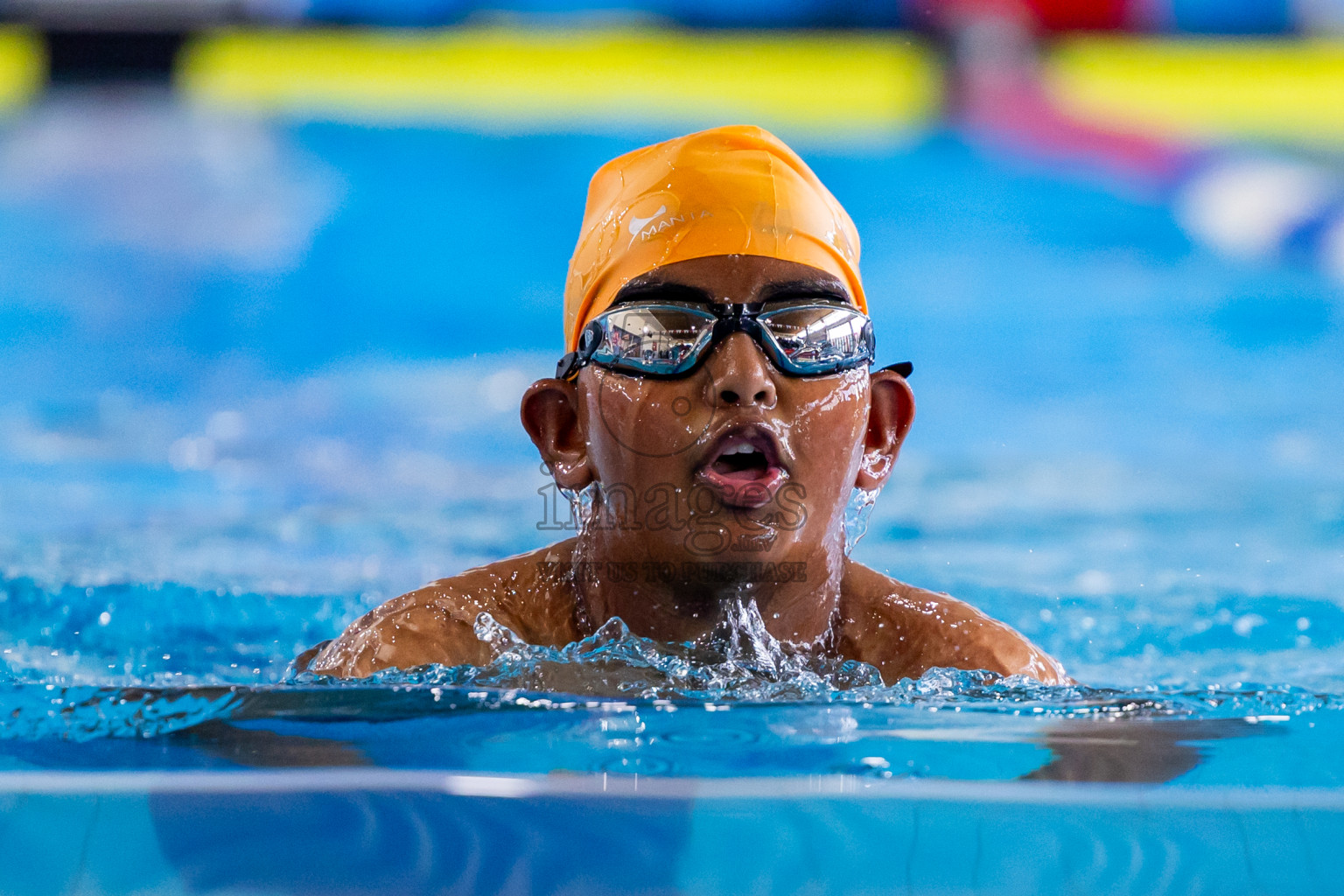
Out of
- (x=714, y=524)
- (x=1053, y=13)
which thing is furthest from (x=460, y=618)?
(x=1053, y=13)

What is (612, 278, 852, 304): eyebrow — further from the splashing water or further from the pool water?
the pool water

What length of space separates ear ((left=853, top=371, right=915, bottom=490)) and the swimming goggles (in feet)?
0.73

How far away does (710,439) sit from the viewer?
2.31 metres

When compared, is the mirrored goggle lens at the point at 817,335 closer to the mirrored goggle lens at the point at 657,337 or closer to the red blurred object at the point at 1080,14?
the mirrored goggle lens at the point at 657,337

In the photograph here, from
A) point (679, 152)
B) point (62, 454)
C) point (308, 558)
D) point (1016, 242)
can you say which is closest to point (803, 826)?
point (679, 152)

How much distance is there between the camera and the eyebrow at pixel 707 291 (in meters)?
2.44

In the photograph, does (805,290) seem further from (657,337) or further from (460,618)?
(460,618)

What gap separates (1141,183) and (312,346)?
602 cm

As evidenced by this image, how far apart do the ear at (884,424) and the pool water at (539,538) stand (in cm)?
41

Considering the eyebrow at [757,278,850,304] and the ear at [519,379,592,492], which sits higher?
the eyebrow at [757,278,850,304]

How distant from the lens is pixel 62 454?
6184 millimetres

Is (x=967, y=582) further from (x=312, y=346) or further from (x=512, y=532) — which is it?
(x=312, y=346)

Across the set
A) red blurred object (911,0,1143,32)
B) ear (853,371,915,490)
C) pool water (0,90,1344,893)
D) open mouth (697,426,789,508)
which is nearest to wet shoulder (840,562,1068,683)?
pool water (0,90,1344,893)

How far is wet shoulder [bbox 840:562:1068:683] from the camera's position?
104 inches
